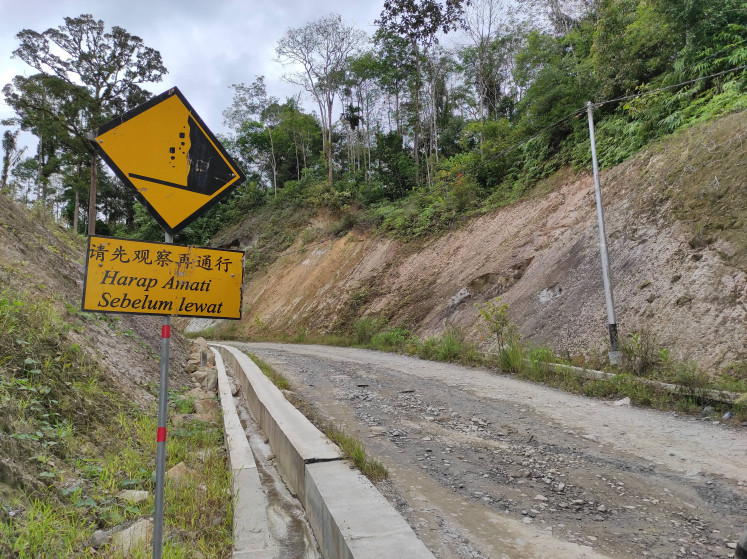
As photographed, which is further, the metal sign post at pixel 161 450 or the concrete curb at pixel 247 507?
the concrete curb at pixel 247 507

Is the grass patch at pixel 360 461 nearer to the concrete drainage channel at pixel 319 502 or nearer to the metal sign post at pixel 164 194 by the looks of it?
the concrete drainage channel at pixel 319 502

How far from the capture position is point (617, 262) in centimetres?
992

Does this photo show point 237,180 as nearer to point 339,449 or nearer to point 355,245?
point 339,449

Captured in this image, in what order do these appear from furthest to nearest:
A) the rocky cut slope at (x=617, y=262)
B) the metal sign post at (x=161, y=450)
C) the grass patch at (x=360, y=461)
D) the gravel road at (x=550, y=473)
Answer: the rocky cut slope at (x=617, y=262) < the grass patch at (x=360, y=461) < the gravel road at (x=550, y=473) < the metal sign post at (x=161, y=450)

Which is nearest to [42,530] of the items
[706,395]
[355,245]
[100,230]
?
[706,395]

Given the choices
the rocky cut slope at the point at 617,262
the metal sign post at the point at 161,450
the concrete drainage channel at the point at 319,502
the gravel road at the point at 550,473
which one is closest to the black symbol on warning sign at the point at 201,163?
the metal sign post at the point at 161,450

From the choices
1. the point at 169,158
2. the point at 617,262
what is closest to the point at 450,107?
the point at 617,262

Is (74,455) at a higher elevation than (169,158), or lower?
lower

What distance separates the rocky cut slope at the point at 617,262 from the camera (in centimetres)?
766

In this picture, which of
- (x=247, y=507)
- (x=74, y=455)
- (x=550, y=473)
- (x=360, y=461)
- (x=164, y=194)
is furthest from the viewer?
(x=550, y=473)

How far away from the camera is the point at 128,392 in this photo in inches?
194

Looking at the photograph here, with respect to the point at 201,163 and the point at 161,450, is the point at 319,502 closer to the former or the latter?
the point at 161,450

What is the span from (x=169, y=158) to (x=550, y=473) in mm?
4085

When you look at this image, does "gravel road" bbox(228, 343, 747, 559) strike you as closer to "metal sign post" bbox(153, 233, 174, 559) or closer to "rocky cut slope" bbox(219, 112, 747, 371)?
"metal sign post" bbox(153, 233, 174, 559)
